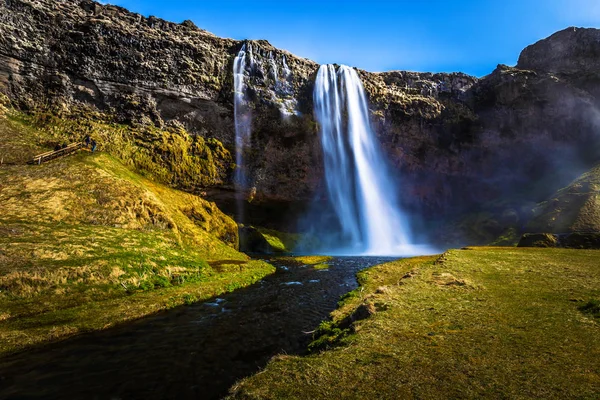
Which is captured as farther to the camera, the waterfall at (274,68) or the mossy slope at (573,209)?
the waterfall at (274,68)

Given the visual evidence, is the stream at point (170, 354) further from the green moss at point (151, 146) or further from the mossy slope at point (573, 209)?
the mossy slope at point (573, 209)

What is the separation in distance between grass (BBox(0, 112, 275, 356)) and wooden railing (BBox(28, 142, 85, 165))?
1.91 metres

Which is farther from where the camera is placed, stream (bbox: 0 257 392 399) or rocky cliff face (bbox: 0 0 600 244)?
rocky cliff face (bbox: 0 0 600 244)

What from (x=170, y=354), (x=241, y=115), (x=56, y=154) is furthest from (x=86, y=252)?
(x=241, y=115)

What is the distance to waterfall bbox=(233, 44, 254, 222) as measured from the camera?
59406mm

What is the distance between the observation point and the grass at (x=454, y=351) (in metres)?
6.08

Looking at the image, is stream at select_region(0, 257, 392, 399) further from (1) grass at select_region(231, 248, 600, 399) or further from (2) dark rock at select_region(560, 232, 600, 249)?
(2) dark rock at select_region(560, 232, 600, 249)

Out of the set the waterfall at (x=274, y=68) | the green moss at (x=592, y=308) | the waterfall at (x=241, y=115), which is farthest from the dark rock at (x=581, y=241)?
the waterfall at (x=274, y=68)

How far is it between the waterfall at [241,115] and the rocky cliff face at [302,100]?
1.53m

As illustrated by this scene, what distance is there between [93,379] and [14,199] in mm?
24570

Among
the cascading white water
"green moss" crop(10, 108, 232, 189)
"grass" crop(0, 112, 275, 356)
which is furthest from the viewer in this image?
the cascading white water

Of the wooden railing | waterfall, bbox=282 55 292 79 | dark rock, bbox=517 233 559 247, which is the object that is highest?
waterfall, bbox=282 55 292 79

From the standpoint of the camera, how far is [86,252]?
20781 millimetres

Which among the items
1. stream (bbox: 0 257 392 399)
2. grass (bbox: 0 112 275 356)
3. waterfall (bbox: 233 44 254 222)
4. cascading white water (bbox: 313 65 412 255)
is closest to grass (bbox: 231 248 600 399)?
stream (bbox: 0 257 392 399)
